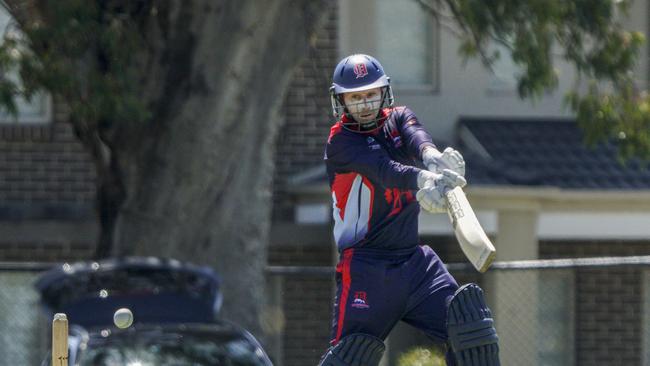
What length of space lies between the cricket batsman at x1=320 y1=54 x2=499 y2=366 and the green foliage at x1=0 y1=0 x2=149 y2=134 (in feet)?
12.0

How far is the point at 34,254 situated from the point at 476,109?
474 centimetres

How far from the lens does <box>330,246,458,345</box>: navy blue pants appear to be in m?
5.98

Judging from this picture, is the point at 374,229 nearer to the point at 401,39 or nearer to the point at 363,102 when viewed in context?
the point at 363,102

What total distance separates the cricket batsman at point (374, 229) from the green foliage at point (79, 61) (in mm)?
3662

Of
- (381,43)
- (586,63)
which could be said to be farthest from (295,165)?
(586,63)

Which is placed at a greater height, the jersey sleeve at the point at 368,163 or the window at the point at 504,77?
the window at the point at 504,77

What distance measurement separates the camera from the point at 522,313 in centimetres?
1206

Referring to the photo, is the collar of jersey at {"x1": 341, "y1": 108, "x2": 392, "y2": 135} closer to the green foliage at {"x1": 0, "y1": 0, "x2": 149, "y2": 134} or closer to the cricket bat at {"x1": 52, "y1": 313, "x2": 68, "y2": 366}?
the cricket bat at {"x1": 52, "y1": 313, "x2": 68, "y2": 366}

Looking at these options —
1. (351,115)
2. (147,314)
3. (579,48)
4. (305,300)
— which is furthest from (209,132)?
(351,115)

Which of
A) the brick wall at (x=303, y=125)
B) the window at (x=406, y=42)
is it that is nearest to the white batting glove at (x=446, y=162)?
the brick wall at (x=303, y=125)

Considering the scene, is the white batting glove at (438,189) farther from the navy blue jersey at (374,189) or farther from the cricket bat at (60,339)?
the cricket bat at (60,339)

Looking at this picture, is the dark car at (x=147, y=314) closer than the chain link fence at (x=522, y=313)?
Yes

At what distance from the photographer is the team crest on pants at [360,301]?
598 centimetres

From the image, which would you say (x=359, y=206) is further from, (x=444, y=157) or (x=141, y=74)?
(x=141, y=74)
